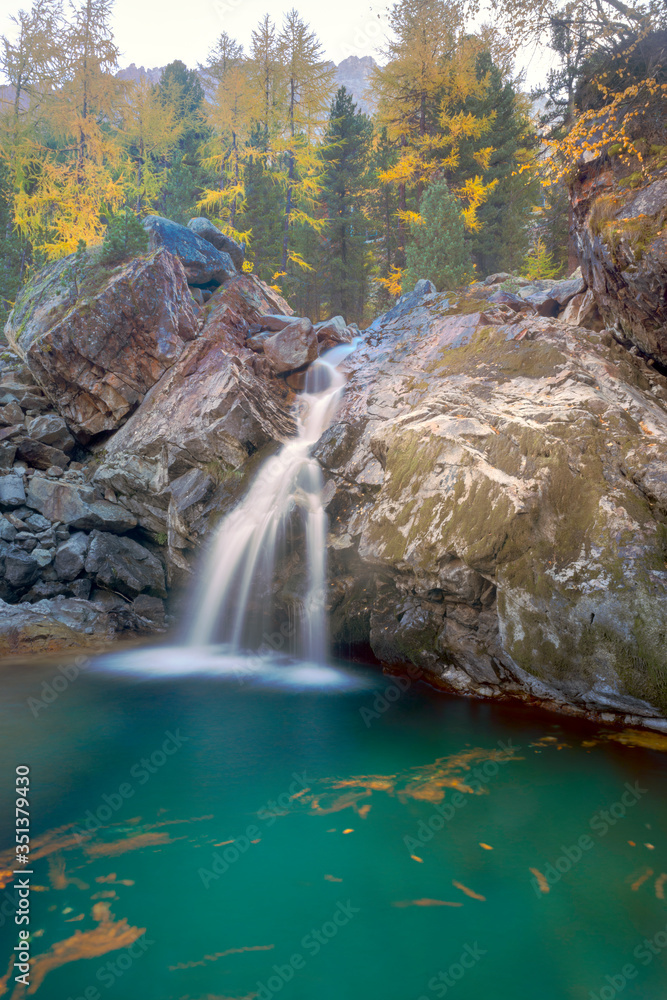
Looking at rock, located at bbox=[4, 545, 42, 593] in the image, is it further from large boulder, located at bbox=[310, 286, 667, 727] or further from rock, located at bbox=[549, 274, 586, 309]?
rock, located at bbox=[549, 274, 586, 309]

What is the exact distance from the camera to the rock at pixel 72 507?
1239 cm

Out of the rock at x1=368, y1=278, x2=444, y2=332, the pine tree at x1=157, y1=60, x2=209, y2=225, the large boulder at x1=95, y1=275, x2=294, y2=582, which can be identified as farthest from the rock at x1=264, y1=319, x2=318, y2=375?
the pine tree at x1=157, y1=60, x2=209, y2=225

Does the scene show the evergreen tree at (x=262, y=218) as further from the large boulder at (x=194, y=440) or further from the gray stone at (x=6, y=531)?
the gray stone at (x=6, y=531)

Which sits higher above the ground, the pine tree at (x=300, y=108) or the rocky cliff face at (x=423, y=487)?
the pine tree at (x=300, y=108)

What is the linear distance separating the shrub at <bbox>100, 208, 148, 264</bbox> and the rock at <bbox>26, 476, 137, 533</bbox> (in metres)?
6.43

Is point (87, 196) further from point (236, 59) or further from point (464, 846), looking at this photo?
point (464, 846)

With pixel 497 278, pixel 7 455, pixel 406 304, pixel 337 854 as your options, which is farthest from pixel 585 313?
pixel 7 455

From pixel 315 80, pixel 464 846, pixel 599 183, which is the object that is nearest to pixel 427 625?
pixel 464 846

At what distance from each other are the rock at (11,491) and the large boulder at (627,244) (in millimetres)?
12467

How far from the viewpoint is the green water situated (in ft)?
11.7

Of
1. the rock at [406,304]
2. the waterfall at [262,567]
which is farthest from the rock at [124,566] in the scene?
the rock at [406,304]

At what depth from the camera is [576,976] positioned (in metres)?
3.54

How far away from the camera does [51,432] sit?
14.0 meters

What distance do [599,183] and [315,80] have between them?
2194cm
